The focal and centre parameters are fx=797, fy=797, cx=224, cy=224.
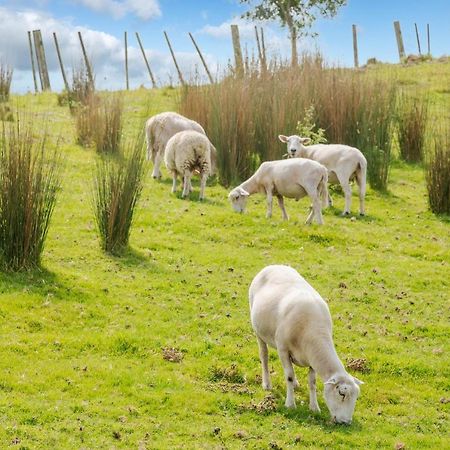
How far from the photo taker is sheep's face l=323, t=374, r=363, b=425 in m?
6.79

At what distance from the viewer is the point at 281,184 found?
14.6m

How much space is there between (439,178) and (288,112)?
13.4 ft

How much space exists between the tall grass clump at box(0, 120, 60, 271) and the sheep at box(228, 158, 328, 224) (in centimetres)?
498

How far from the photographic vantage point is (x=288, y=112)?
18562 mm

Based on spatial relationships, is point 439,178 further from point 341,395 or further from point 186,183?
point 341,395

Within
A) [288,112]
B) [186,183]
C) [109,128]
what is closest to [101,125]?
[109,128]

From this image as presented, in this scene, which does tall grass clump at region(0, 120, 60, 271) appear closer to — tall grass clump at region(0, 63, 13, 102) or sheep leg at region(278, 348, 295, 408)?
sheep leg at region(278, 348, 295, 408)

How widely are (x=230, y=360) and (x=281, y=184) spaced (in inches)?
249

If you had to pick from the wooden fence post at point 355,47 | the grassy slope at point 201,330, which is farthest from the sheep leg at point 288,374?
the wooden fence post at point 355,47

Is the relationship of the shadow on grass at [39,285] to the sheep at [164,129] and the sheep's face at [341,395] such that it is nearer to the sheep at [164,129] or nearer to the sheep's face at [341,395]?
the sheep's face at [341,395]

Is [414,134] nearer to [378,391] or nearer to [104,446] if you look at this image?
[378,391]

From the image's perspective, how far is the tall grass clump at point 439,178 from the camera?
16.1 m

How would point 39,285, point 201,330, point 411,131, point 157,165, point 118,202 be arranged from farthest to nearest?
point 411,131 < point 157,165 < point 118,202 < point 39,285 < point 201,330

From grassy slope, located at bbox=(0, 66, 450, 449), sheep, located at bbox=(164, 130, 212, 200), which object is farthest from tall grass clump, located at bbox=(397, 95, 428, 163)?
sheep, located at bbox=(164, 130, 212, 200)
